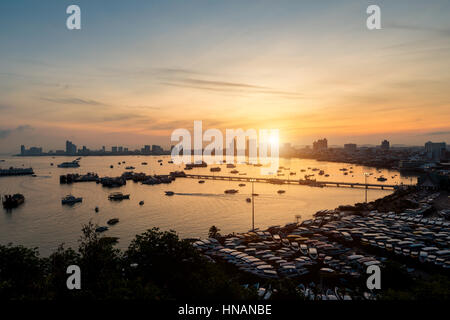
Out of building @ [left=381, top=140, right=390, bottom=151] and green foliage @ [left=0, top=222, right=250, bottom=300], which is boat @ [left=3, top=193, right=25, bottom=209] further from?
building @ [left=381, top=140, right=390, bottom=151]

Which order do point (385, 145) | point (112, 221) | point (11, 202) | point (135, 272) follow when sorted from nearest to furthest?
point (135, 272) → point (112, 221) → point (11, 202) → point (385, 145)

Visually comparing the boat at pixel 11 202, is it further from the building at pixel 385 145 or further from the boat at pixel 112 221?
the building at pixel 385 145

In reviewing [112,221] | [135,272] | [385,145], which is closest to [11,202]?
[112,221]

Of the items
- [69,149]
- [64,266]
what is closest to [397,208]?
[64,266]

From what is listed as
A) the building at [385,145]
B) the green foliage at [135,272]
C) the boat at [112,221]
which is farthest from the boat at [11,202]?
the building at [385,145]

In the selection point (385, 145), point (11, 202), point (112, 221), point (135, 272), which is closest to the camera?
point (135, 272)

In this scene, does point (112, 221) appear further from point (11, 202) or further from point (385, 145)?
point (385, 145)

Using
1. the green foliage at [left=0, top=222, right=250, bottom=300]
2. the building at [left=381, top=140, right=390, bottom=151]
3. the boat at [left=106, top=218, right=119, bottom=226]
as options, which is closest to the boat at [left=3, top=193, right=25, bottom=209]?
the boat at [left=106, top=218, right=119, bottom=226]

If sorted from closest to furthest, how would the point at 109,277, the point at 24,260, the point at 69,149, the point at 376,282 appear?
the point at 109,277 → the point at 24,260 → the point at 376,282 → the point at 69,149

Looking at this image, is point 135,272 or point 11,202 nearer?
point 135,272

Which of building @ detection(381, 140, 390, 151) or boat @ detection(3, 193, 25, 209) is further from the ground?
building @ detection(381, 140, 390, 151)
